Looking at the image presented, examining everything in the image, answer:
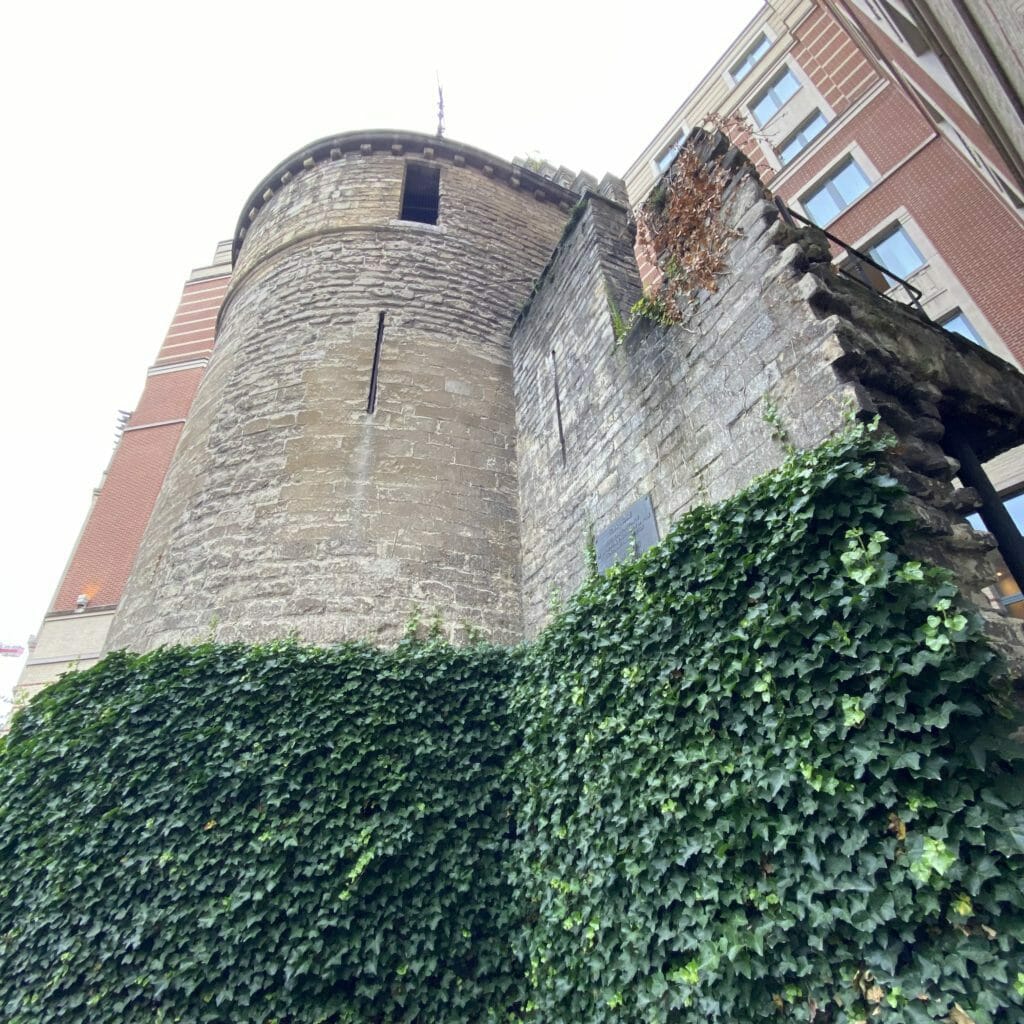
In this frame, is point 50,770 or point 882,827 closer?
point 882,827

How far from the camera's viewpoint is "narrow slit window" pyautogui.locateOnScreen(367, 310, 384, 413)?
23.9 feet

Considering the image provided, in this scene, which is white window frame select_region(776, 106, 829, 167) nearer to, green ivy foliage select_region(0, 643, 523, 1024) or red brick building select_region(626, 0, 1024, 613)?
red brick building select_region(626, 0, 1024, 613)

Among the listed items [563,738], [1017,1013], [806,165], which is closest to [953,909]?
[1017,1013]

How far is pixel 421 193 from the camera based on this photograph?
10023mm

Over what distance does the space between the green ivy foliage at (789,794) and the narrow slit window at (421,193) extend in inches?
318

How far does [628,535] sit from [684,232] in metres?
2.34

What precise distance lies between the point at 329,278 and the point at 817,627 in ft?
24.9

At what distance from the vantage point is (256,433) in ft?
23.4

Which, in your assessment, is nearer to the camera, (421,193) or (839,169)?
(421,193)

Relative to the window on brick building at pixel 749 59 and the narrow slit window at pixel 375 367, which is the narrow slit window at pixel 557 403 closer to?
the narrow slit window at pixel 375 367

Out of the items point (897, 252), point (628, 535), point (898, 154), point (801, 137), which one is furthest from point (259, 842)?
point (801, 137)

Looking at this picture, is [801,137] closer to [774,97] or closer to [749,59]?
[774,97]

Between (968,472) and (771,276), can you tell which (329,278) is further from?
(968,472)

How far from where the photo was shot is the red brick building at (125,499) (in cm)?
1711
